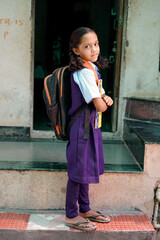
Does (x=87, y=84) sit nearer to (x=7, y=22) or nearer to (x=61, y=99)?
(x=61, y=99)

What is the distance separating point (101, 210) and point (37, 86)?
4159mm

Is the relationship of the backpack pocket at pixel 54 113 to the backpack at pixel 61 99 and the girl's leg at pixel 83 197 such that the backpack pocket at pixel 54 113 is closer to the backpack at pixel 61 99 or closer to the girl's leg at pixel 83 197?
the backpack at pixel 61 99

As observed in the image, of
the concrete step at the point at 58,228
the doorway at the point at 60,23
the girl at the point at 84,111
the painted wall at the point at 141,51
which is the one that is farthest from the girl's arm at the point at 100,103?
the doorway at the point at 60,23

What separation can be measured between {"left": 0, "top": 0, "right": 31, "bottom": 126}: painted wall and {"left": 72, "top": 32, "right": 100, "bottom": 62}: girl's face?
6.57 ft

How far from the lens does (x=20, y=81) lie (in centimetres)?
439

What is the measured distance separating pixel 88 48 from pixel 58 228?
5.37 feet

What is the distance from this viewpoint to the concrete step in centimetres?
275

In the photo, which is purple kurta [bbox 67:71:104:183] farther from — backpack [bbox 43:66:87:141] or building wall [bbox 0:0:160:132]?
building wall [bbox 0:0:160:132]

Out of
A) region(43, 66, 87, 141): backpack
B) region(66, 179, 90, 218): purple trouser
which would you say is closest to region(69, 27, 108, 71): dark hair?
region(43, 66, 87, 141): backpack

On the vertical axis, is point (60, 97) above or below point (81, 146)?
above

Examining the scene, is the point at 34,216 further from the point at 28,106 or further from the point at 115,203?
the point at 28,106

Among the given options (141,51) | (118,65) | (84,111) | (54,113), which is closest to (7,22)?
(118,65)

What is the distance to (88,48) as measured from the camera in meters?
2.48

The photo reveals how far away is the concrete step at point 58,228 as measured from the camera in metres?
2.75
